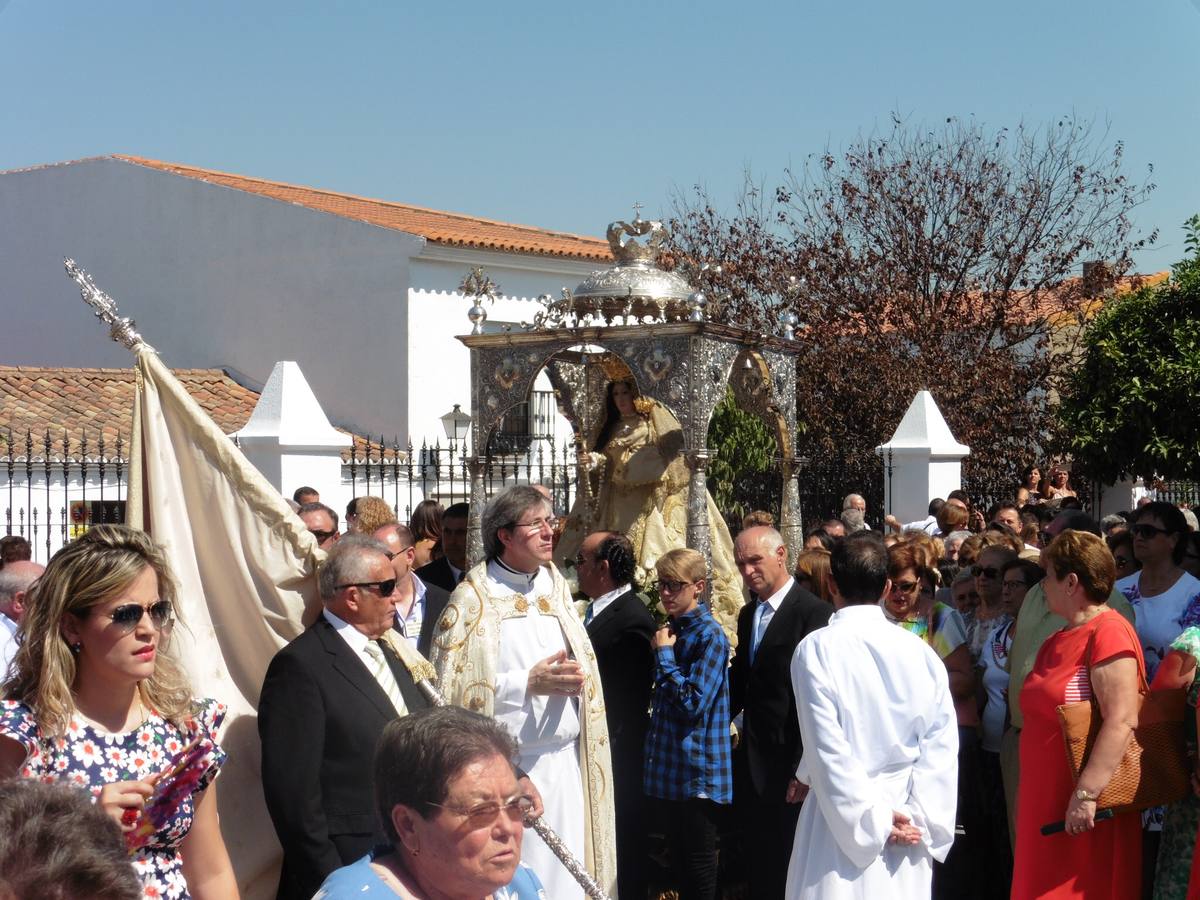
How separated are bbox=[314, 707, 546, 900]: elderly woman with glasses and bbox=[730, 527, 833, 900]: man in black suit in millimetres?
3071

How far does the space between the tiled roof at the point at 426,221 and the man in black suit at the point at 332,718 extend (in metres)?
18.9

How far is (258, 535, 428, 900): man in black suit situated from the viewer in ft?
12.2

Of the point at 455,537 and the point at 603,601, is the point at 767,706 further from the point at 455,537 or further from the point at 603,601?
the point at 455,537

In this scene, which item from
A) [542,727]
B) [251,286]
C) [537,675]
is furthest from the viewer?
[251,286]

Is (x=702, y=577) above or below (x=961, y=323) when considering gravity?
below

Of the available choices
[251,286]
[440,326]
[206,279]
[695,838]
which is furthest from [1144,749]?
[206,279]

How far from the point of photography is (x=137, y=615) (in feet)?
10.1

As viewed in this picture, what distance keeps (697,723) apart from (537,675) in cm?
120

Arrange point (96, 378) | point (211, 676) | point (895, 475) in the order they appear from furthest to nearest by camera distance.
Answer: point (96, 378) < point (895, 475) < point (211, 676)

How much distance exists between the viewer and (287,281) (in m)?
24.0

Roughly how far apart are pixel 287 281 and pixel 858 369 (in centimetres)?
980

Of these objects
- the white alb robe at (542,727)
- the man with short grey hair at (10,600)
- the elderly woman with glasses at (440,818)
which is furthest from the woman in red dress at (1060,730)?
the man with short grey hair at (10,600)

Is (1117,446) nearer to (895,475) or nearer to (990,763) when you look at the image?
(895,475)

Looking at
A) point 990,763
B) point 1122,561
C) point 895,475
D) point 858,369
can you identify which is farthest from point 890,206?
point 990,763
